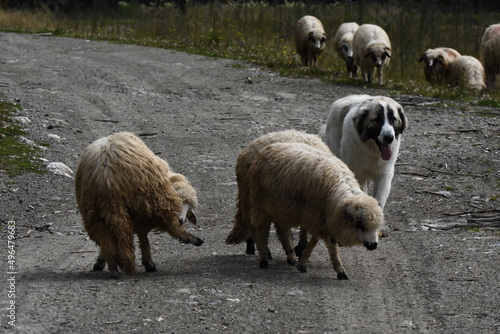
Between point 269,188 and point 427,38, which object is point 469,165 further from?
point 427,38

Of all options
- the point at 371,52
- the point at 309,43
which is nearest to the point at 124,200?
the point at 371,52

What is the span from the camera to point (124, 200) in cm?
805

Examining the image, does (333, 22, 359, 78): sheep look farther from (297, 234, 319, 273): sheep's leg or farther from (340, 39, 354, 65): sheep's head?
(297, 234, 319, 273): sheep's leg

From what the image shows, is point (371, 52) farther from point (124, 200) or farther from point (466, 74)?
point (124, 200)

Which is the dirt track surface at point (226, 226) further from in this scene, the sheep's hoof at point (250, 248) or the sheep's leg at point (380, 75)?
the sheep's leg at point (380, 75)

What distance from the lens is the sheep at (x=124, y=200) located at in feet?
26.2

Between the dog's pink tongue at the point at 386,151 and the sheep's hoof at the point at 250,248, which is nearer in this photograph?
the sheep's hoof at the point at 250,248

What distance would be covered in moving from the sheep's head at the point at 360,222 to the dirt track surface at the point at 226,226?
15.3 inches

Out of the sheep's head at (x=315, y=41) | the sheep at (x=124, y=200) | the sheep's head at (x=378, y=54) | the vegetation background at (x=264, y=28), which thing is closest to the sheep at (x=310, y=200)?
the sheep at (x=124, y=200)

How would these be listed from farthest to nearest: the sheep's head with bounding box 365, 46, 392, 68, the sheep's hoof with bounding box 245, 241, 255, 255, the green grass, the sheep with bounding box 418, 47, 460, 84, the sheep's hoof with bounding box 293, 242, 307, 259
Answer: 1. the sheep with bounding box 418, 47, 460, 84
2. the sheep's head with bounding box 365, 46, 392, 68
3. the green grass
4. the sheep's hoof with bounding box 245, 241, 255, 255
5. the sheep's hoof with bounding box 293, 242, 307, 259

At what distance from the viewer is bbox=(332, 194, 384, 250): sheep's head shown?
7613 millimetres

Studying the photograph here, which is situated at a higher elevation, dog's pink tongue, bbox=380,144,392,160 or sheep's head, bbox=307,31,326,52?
dog's pink tongue, bbox=380,144,392,160

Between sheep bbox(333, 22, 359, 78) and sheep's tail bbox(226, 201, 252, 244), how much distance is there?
12129 mm

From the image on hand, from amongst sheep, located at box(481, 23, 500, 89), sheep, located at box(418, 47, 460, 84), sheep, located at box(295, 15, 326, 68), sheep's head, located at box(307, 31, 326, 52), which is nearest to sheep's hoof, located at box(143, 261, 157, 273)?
sheep, located at box(481, 23, 500, 89)
